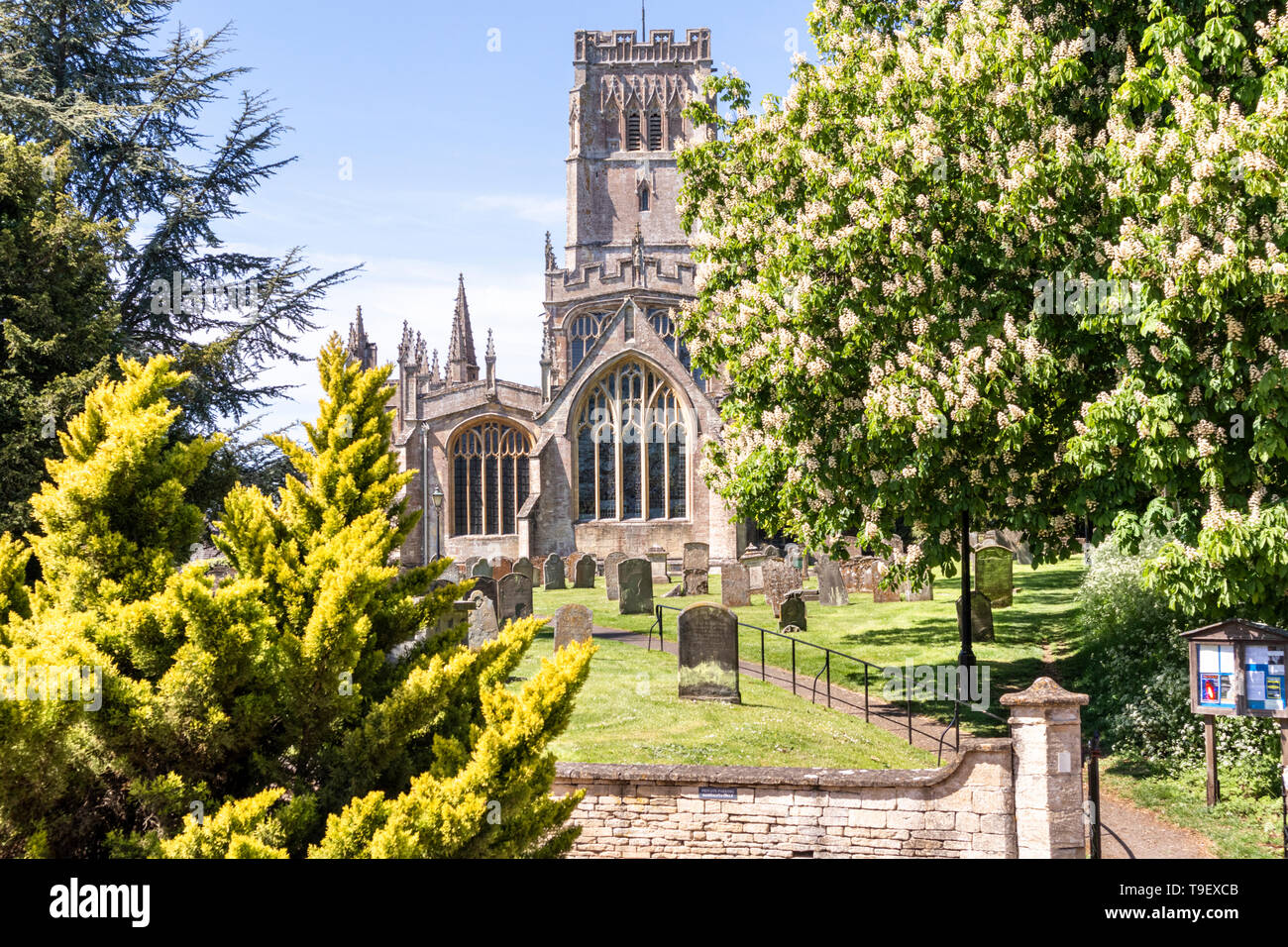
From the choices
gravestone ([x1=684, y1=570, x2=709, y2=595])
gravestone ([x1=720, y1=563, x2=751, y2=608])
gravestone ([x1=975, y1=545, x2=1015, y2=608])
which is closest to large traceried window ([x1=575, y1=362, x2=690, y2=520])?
gravestone ([x1=684, y1=570, x2=709, y2=595])

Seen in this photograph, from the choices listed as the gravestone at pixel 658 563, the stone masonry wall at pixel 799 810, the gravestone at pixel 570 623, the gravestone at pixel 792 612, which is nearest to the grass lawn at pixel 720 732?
the gravestone at pixel 570 623

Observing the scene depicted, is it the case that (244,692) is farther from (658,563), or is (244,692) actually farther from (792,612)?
(658,563)

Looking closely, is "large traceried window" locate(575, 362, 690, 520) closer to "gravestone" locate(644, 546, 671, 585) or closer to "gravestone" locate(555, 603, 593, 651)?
"gravestone" locate(644, 546, 671, 585)

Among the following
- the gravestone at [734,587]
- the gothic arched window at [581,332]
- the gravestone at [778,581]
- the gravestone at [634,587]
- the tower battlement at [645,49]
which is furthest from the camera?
the tower battlement at [645,49]

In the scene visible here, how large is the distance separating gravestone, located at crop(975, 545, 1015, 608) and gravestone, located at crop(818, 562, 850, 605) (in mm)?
3155

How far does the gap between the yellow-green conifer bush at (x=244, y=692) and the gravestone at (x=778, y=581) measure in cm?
1529

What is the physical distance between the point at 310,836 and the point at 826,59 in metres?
12.0

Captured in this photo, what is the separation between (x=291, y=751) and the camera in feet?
20.6

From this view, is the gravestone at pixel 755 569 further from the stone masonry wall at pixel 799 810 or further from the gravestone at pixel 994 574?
the stone masonry wall at pixel 799 810

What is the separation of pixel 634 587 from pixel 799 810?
45.0 ft

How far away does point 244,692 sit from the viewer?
5844 millimetres

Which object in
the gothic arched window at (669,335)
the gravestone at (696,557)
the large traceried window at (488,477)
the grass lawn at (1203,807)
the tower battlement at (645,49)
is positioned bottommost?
the grass lawn at (1203,807)

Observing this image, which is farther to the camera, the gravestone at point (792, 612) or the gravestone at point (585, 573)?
the gravestone at point (585, 573)

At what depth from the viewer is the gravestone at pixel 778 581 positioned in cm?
2153
